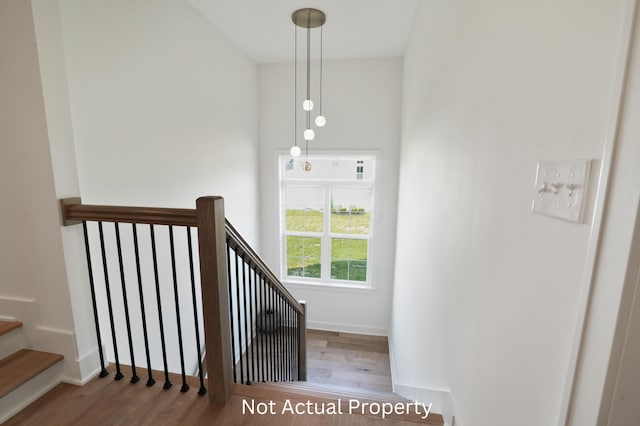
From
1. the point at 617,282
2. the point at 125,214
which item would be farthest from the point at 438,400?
the point at 125,214

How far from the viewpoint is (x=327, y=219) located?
4.36m

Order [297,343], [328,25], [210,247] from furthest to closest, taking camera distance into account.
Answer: [297,343]
[328,25]
[210,247]

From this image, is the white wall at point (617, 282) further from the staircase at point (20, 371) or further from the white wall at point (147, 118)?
the staircase at point (20, 371)

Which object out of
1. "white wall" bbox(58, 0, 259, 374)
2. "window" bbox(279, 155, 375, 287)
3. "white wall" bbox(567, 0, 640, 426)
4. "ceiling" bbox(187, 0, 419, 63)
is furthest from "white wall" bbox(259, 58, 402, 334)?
"white wall" bbox(567, 0, 640, 426)

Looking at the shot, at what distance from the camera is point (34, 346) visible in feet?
4.78

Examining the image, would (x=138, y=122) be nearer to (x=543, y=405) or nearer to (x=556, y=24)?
(x=556, y=24)

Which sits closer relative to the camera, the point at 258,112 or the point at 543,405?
the point at 543,405

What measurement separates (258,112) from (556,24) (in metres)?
3.94

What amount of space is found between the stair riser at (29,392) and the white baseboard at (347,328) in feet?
11.2

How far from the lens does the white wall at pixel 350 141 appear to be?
379cm

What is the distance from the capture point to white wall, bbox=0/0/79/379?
3.95 ft

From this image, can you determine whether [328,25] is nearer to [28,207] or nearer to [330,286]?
[28,207]

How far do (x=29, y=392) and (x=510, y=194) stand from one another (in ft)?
7.06

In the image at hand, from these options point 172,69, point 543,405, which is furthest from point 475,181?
point 172,69
